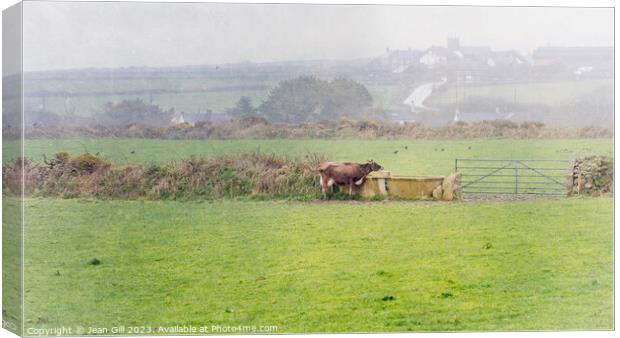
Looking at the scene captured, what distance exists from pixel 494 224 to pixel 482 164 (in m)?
0.82

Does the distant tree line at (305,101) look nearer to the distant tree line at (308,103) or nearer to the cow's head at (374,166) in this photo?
the distant tree line at (308,103)

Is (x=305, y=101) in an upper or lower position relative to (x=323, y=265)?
upper

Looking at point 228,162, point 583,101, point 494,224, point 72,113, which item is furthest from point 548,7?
point 72,113

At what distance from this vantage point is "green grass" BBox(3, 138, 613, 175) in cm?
1702

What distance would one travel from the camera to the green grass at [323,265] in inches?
647

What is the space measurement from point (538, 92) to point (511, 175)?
1131 millimetres

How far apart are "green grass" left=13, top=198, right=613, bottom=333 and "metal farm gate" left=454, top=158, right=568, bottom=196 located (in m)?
0.21

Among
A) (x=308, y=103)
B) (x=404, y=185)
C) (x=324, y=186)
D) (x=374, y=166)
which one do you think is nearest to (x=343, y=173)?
(x=324, y=186)

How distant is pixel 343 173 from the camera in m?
17.4

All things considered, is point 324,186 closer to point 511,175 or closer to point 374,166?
point 374,166

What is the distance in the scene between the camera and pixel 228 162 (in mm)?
17344

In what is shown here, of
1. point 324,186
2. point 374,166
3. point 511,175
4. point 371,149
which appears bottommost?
point 324,186

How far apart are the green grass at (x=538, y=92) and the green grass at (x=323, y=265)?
1.33 m

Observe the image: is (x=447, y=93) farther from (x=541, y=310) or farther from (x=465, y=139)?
(x=541, y=310)
